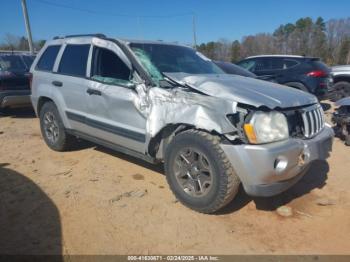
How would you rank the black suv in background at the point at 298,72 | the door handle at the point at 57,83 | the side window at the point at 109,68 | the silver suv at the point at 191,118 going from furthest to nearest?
the black suv in background at the point at 298,72, the door handle at the point at 57,83, the side window at the point at 109,68, the silver suv at the point at 191,118

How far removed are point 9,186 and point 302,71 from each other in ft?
25.9

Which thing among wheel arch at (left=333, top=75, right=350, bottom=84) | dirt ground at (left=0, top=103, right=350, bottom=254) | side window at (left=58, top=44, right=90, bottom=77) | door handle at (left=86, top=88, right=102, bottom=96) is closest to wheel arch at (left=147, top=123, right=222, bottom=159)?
dirt ground at (left=0, top=103, right=350, bottom=254)

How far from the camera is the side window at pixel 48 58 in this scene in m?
5.23

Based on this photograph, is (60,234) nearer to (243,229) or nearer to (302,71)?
(243,229)

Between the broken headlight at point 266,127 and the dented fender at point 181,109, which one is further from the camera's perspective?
the dented fender at point 181,109

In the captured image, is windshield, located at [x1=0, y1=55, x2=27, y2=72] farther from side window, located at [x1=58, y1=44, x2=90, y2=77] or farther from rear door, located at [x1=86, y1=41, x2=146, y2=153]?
rear door, located at [x1=86, y1=41, x2=146, y2=153]

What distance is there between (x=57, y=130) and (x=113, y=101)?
1775 mm

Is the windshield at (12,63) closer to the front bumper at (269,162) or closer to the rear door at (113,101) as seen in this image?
the rear door at (113,101)

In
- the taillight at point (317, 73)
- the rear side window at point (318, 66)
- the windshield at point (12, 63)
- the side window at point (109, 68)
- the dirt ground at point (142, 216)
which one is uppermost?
the windshield at point (12, 63)

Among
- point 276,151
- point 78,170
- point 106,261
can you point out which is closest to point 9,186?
point 78,170

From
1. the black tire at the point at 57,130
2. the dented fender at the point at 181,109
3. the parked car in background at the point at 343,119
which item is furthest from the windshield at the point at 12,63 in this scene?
the parked car in background at the point at 343,119

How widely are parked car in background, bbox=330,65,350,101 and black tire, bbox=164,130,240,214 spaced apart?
28.6 feet

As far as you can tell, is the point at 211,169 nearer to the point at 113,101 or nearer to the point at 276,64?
the point at 113,101

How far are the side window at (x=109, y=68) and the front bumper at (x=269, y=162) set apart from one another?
1.61 meters
